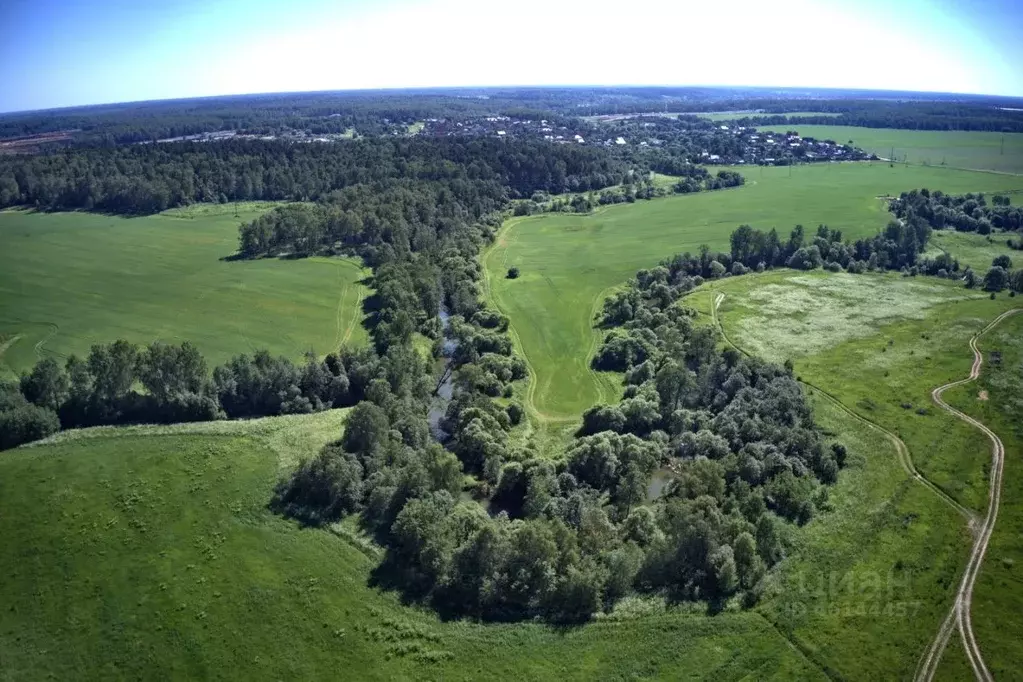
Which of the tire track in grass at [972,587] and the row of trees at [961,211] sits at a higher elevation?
the row of trees at [961,211]

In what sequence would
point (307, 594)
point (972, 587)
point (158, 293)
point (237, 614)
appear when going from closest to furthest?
point (972, 587), point (237, 614), point (307, 594), point (158, 293)

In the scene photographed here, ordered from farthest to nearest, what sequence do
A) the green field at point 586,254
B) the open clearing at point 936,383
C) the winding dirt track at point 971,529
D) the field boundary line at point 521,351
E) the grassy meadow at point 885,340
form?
1. the green field at point 586,254
2. the field boundary line at point 521,351
3. the grassy meadow at point 885,340
4. the open clearing at point 936,383
5. the winding dirt track at point 971,529

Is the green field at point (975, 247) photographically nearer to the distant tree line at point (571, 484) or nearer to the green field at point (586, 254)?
the green field at point (586, 254)

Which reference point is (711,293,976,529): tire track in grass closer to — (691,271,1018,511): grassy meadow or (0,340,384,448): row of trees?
(691,271,1018,511): grassy meadow

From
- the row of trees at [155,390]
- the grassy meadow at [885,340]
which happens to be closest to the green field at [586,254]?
the grassy meadow at [885,340]

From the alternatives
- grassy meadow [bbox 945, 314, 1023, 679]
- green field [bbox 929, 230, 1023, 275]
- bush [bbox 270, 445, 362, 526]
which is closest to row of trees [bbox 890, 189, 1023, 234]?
green field [bbox 929, 230, 1023, 275]

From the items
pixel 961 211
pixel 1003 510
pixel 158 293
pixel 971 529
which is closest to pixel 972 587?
pixel 971 529

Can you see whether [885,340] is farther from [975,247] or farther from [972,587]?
[975,247]
